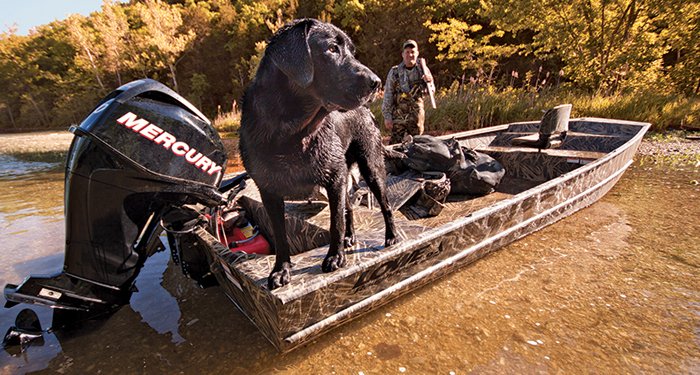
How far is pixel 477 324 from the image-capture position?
97.5 inches

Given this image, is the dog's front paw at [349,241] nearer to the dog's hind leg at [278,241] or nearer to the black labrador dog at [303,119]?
the black labrador dog at [303,119]

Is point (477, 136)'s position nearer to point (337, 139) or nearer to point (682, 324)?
point (682, 324)

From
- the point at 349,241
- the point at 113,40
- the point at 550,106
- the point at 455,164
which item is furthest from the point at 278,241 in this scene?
the point at 113,40

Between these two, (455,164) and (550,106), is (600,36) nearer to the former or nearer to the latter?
(550,106)

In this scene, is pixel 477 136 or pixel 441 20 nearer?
pixel 477 136

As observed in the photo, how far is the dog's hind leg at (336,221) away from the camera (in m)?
1.98

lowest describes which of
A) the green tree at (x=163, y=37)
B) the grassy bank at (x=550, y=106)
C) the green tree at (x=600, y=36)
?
→ the grassy bank at (x=550, y=106)

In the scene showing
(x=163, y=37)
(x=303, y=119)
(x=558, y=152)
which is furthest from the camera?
(x=163, y=37)

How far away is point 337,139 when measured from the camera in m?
2.02

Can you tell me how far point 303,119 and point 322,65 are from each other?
288 mm

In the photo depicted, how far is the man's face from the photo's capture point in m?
5.43

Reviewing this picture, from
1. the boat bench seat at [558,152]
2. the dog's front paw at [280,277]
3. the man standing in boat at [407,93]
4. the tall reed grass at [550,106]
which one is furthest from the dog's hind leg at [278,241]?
the tall reed grass at [550,106]

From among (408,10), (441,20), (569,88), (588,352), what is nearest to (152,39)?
(408,10)

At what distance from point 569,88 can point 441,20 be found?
1067 cm
